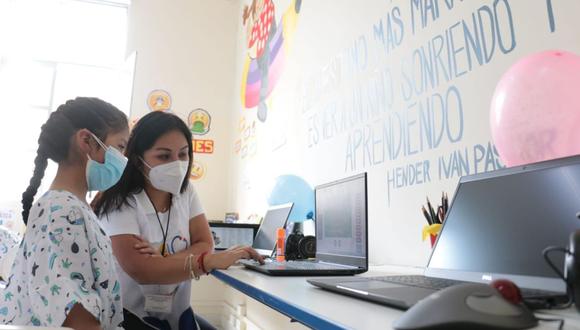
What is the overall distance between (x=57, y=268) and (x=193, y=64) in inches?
147

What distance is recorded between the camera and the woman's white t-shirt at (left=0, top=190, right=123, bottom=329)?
0.91 meters

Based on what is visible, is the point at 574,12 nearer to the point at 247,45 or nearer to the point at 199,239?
the point at 199,239

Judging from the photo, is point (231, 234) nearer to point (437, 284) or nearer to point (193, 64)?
point (437, 284)

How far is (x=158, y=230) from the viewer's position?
149 centimetres

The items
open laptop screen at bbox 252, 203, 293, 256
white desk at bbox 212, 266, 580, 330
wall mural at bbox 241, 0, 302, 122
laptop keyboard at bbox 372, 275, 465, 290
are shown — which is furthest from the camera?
wall mural at bbox 241, 0, 302, 122

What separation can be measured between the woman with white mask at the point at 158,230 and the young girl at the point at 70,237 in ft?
0.64

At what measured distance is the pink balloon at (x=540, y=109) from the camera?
798 mm

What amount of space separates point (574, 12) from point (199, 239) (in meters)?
1.34

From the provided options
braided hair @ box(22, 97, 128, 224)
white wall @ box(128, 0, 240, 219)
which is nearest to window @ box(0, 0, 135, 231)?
white wall @ box(128, 0, 240, 219)

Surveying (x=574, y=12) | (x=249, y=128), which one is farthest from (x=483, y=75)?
(x=249, y=128)

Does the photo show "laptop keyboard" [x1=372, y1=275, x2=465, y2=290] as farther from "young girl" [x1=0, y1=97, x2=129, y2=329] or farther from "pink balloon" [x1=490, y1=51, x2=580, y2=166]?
"young girl" [x1=0, y1=97, x2=129, y2=329]

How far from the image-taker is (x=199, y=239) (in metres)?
1.62

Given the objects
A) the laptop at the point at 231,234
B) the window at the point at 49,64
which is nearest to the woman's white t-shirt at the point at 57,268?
the laptop at the point at 231,234

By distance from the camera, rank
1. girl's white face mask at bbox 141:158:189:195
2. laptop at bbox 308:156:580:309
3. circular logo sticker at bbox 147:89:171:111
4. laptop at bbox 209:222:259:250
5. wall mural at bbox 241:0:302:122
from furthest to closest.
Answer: circular logo sticker at bbox 147:89:171:111
wall mural at bbox 241:0:302:122
laptop at bbox 209:222:259:250
girl's white face mask at bbox 141:158:189:195
laptop at bbox 308:156:580:309
